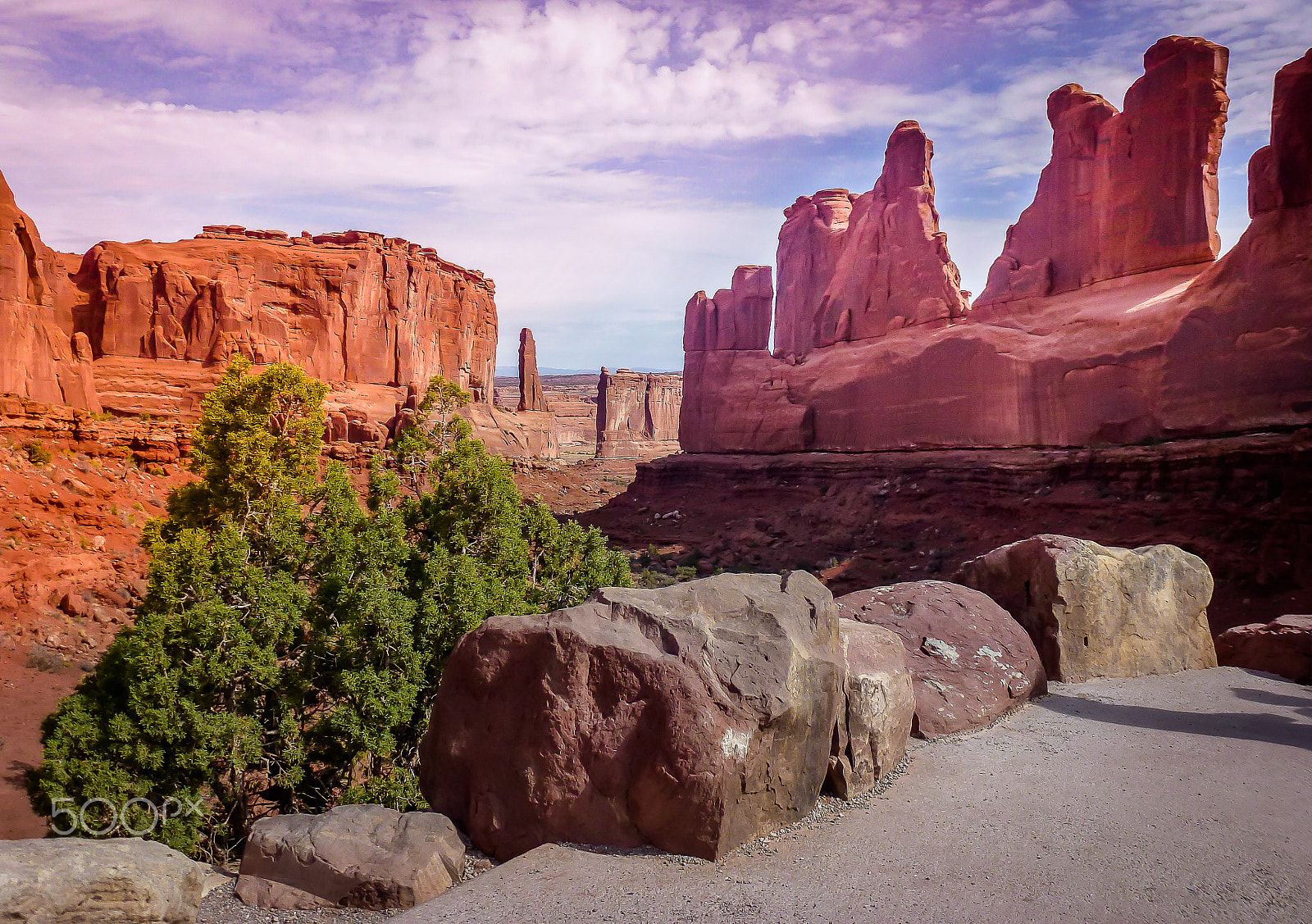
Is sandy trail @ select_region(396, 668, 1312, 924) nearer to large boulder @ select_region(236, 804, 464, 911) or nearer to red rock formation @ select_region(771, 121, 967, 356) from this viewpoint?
large boulder @ select_region(236, 804, 464, 911)

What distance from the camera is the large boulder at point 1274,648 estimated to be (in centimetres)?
881

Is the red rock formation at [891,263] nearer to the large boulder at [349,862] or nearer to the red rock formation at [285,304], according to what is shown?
the red rock formation at [285,304]

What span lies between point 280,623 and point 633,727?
14.3 ft

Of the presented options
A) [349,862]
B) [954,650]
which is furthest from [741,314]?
[349,862]

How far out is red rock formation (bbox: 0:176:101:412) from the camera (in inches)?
955

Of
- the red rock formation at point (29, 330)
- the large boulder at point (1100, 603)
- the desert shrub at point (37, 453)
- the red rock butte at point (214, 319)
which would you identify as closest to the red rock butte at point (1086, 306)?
the large boulder at point (1100, 603)

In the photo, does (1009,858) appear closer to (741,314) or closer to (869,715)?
(869,715)

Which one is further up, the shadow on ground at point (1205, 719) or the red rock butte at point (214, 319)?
the red rock butte at point (214, 319)

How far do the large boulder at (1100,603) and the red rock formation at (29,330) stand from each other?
29.8m

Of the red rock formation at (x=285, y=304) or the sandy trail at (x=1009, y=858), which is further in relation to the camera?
the red rock formation at (x=285, y=304)

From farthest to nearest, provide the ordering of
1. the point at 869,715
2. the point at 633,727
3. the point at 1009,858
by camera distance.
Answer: the point at 869,715, the point at 633,727, the point at 1009,858

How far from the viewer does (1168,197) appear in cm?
2372

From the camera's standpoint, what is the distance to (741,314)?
44.5 metres

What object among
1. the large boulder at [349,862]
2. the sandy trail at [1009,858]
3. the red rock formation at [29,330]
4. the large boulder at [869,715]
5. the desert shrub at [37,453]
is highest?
the red rock formation at [29,330]
